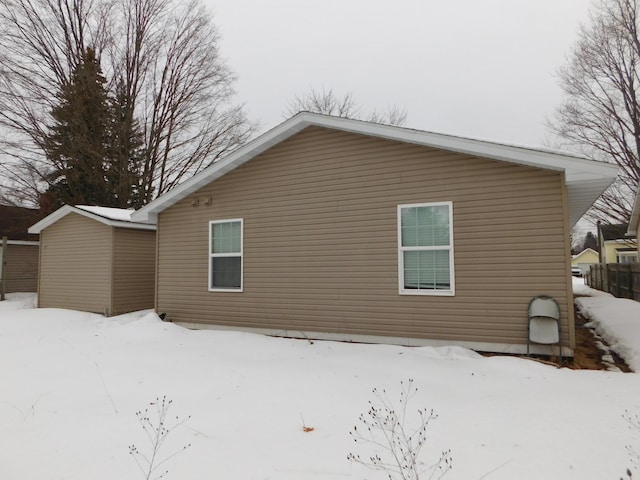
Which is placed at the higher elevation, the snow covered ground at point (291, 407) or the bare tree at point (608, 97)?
the bare tree at point (608, 97)

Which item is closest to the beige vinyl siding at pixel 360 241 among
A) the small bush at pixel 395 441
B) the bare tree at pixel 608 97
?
the small bush at pixel 395 441

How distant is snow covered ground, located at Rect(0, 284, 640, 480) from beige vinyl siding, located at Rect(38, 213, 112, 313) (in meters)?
4.03

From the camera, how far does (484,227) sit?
5961 millimetres

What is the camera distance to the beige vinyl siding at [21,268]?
661 inches

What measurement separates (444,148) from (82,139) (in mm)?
18057

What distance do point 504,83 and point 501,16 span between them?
7.94m

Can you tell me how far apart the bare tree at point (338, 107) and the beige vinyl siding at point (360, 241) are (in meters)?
18.7

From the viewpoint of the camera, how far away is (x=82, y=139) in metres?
18.1

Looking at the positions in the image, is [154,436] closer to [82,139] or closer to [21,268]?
[21,268]

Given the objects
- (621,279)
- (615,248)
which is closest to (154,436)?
(621,279)

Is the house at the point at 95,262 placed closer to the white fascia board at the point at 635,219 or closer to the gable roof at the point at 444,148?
the gable roof at the point at 444,148

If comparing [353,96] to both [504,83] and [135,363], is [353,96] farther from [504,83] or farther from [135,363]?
[135,363]

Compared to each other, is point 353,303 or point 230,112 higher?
point 230,112

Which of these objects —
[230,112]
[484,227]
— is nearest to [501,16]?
[230,112]
